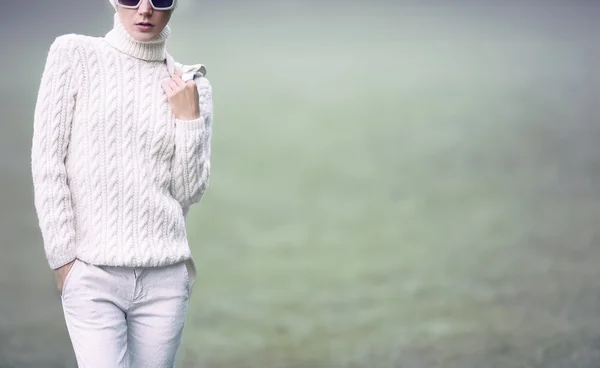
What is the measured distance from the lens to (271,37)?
4.89 meters

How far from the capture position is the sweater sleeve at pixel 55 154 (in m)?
2.35

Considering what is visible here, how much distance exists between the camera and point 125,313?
8.09 ft

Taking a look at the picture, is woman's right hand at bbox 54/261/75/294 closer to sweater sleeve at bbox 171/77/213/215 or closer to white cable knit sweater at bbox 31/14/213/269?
white cable knit sweater at bbox 31/14/213/269

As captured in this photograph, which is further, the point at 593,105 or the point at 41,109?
the point at 593,105

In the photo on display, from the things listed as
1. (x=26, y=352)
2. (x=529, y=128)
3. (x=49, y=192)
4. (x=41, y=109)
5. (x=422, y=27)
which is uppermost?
(x=422, y=27)

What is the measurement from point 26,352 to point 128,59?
7.92 feet

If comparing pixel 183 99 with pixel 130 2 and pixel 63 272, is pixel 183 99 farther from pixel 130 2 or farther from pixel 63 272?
pixel 63 272

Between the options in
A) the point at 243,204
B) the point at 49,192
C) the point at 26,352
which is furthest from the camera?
the point at 243,204

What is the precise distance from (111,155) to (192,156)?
18 centimetres

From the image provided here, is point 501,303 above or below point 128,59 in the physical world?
below

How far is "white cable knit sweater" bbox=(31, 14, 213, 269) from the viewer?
2359 millimetres

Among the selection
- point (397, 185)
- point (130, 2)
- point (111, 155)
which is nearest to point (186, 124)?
point (111, 155)

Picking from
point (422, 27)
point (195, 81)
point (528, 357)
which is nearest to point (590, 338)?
point (528, 357)

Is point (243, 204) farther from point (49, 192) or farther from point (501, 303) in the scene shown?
point (49, 192)
